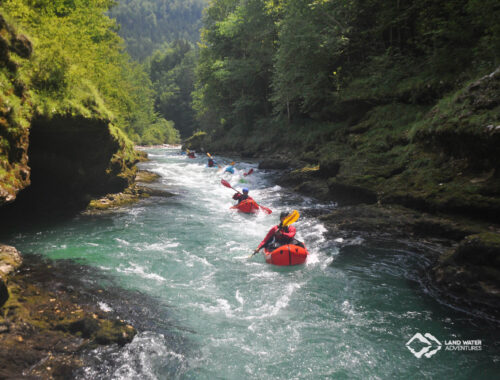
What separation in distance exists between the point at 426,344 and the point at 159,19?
19130 cm

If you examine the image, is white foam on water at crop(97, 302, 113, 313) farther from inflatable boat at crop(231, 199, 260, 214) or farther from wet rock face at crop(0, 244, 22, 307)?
inflatable boat at crop(231, 199, 260, 214)

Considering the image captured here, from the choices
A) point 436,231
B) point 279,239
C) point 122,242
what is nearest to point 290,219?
point 279,239

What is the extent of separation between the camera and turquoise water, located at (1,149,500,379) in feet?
12.4

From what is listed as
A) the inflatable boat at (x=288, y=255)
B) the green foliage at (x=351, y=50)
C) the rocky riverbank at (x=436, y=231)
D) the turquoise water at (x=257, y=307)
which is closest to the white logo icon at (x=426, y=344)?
the turquoise water at (x=257, y=307)

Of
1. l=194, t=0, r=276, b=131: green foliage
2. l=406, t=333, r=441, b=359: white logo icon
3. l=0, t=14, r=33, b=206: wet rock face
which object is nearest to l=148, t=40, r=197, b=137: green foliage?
l=194, t=0, r=276, b=131: green foliage

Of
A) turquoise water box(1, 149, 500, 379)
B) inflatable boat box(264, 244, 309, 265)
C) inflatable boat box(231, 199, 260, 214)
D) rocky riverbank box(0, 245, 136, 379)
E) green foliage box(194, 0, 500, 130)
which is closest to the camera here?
rocky riverbank box(0, 245, 136, 379)

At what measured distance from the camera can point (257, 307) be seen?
5.11 metres

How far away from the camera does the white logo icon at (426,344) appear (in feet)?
13.1

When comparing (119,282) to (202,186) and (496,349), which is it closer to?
(496,349)

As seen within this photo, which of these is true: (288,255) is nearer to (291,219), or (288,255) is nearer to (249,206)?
(291,219)

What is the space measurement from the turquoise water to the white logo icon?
0.07 meters

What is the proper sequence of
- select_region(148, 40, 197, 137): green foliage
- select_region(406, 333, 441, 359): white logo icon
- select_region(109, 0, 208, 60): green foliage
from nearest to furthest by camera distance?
1. select_region(406, 333, 441, 359): white logo icon
2. select_region(148, 40, 197, 137): green foliage
3. select_region(109, 0, 208, 60): green foliage

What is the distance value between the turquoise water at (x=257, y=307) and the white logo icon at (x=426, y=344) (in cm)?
7

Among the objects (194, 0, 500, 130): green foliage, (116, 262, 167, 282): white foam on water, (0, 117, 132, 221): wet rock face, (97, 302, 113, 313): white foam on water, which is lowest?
(116, 262, 167, 282): white foam on water
